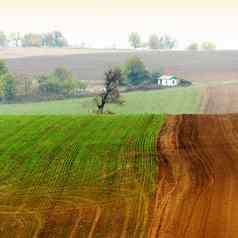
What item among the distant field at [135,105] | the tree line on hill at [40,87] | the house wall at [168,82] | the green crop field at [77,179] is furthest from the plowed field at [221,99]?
the green crop field at [77,179]

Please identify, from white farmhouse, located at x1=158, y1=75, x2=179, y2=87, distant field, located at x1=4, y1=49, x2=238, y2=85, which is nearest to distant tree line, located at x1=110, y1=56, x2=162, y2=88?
white farmhouse, located at x1=158, y1=75, x2=179, y2=87

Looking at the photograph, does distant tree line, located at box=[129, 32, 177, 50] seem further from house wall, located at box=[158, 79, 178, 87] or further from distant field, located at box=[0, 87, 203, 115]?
distant field, located at box=[0, 87, 203, 115]

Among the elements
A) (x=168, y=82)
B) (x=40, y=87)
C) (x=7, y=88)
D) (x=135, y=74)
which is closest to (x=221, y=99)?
(x=168, y=82)

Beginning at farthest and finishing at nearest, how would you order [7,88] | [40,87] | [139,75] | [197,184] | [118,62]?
[118,62] < [139,75] < [40,87] < [7,88] < [197,184]

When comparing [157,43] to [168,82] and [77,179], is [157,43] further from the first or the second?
[77,179]

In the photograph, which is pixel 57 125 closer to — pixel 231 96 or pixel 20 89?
pixel 231 96

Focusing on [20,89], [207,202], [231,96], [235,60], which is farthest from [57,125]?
[235,60]
